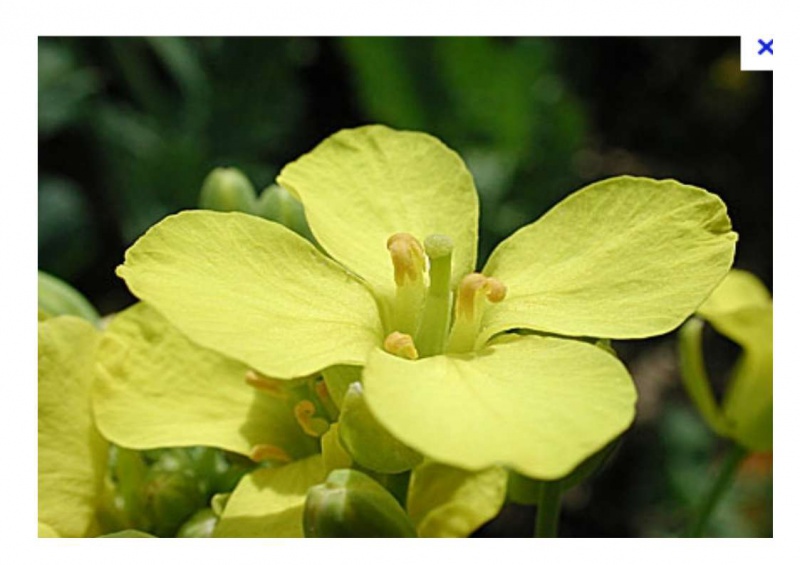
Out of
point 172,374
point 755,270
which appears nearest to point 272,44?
point 755,270

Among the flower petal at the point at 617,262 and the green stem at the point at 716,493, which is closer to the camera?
the flower petal at the point at 617,262

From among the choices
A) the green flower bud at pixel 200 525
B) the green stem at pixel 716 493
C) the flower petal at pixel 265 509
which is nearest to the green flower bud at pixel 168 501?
the green flower bud at pixel 200 525

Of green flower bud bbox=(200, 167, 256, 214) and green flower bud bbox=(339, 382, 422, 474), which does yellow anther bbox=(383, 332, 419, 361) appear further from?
green flower bud bbox=(200, 167, 256, 214)

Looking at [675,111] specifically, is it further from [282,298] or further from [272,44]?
[282,298]

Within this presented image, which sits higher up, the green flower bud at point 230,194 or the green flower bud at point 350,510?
the green flower bud at point 230,194

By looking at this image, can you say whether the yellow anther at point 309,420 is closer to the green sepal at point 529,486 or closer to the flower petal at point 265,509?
the flower petal at point 265,509

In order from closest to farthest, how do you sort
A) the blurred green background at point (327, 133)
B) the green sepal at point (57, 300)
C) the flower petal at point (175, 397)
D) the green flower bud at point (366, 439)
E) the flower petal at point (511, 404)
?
the flower petal at point (511, 404)
the green flower bud at point (366, 439)
the flower petal at point (175, 397)
the green sepal at point (57, 300)
the blurred green background at point (327, 133)

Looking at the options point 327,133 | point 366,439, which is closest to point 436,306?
point 366,439

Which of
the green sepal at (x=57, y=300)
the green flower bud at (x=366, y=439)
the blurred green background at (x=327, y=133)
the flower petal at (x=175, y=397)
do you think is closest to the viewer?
the green flower bud at (x=366, y=439)

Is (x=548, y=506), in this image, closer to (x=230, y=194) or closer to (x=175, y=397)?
(x=175, y=397)
